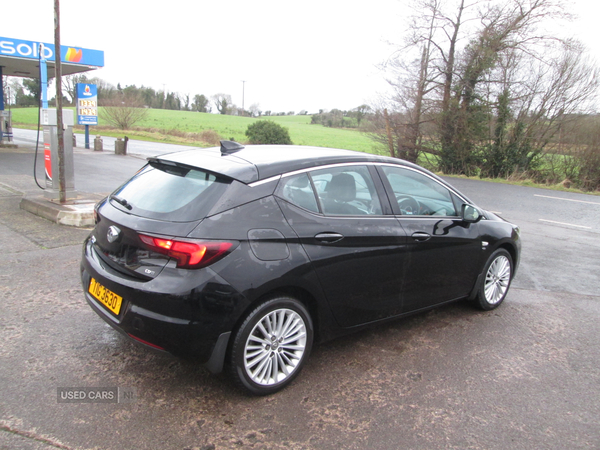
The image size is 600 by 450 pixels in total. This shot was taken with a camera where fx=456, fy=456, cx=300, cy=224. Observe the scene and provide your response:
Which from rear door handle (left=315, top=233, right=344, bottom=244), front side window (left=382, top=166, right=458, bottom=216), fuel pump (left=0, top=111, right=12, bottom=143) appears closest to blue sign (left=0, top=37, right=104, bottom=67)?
fuel pump (left=0, top=111, right=12, bottom=143)

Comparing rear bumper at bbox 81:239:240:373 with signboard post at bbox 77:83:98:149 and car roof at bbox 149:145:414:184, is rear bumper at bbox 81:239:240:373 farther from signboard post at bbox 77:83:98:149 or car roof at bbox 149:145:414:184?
signboard post at bbox 77:83:98:149

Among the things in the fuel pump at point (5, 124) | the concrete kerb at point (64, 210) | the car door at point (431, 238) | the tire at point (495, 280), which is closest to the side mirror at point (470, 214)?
the car door at point (431, 238)

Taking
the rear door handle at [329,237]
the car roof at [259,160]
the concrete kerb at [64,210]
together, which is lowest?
the concrete kerb at [64,210]

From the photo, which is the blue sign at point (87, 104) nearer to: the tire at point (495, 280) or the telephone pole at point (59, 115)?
the telephone pole at point (59, 115)

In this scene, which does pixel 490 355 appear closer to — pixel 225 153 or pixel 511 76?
pixel 225 153

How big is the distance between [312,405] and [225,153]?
193 centimetres

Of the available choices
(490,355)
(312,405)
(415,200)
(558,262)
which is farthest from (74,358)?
(558,262)

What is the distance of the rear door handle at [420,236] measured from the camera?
12.5 ft

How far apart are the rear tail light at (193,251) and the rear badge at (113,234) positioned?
17.7 inches

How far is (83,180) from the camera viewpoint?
12164 millimetres

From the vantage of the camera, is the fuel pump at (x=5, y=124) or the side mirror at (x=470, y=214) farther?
the fuel pump at (x=5, y=124)

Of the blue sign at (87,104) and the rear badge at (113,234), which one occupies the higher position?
the blue sign at (87,104)

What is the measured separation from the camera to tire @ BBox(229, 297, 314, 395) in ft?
9.44

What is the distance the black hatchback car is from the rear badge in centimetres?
1
